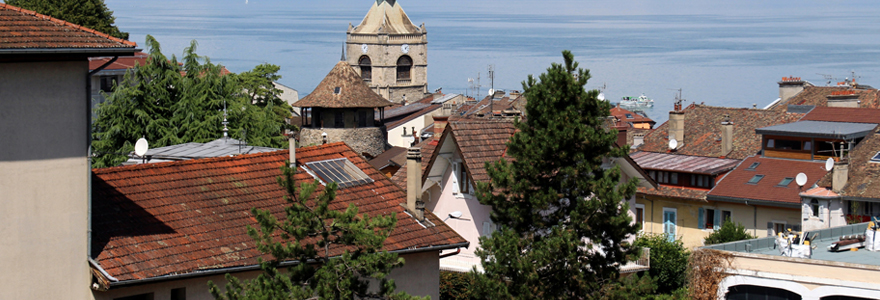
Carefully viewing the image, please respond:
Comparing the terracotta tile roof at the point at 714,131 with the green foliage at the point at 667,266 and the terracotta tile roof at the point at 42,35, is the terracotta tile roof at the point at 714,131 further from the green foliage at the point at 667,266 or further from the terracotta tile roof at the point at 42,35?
the terracotta tile roof at the point at 42,35

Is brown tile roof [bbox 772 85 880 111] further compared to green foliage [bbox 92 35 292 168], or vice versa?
brown tile roof [bbox 772 85 880 111]

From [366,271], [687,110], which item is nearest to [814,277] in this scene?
[366,271]

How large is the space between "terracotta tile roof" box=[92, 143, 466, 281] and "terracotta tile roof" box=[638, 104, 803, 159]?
2479cm

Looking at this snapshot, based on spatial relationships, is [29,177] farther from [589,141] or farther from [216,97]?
[216,97]

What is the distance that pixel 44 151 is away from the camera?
13.1 metres

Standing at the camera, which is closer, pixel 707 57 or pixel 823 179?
pixel 823 179

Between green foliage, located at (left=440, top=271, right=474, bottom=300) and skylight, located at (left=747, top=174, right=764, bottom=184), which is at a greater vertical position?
skylight, located at (left=747, top=174, right=764, bottom=184)

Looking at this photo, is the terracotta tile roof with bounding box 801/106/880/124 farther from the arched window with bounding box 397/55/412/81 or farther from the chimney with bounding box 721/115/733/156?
the arched window with bounding box 397/55/412/81

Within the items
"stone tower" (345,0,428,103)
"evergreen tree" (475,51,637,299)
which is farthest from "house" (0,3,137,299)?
"stone tower" (345,0,428,103)

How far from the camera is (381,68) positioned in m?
121

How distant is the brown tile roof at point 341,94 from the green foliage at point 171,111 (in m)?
5.82

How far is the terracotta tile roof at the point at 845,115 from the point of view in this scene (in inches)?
1548

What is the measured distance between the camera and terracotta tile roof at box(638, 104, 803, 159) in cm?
4153

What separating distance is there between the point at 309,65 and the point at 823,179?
145372 mm
